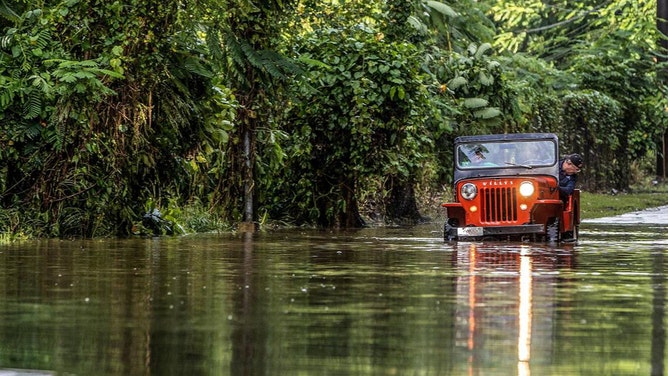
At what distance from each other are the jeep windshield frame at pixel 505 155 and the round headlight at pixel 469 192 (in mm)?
754

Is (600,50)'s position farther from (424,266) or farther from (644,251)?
(424,266)

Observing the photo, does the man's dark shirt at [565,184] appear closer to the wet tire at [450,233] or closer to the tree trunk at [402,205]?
the wet tire at [450,233]

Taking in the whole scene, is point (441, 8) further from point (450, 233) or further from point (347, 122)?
point (450, 233)

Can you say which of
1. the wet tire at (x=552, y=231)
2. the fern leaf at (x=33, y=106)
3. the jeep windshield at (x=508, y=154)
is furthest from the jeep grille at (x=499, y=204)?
the fern leaf at (x=33, y=106)

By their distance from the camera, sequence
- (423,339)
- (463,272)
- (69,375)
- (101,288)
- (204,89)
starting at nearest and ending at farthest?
(69,375) → (423,339) → (101,288) → (463,272) → (204,89)

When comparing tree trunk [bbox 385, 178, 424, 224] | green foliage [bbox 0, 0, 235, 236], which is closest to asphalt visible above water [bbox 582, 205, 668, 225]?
tree trunk [bbox 385, 178, 424, 224]

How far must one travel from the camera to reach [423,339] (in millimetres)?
9312

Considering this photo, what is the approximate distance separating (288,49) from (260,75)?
5.83 feet

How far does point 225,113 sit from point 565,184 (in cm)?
529

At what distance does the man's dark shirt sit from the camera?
23.7 metres

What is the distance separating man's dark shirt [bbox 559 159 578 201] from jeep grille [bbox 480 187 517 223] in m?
0.89

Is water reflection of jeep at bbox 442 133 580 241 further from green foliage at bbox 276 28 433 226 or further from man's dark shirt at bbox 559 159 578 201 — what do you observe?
green foliage at bbox 276 28 433 226

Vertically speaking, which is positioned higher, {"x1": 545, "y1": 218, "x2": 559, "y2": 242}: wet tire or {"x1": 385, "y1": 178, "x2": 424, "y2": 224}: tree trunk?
{"x1": 385, "y1": 178, "x2": 424, "y2": 224}: tree trunk

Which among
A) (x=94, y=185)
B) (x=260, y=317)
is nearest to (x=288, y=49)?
(x=94, y=185)
